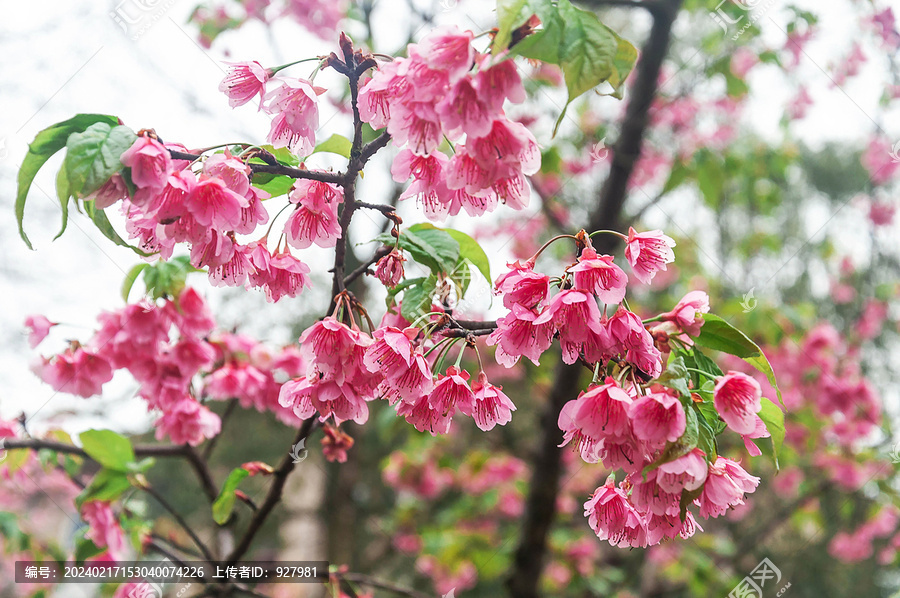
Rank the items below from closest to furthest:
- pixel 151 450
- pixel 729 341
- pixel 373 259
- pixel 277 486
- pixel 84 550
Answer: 1. pixel 729 341
2. pixel 373 259
3. pixel 277 486
4. pixel 84 550
5. pixel 151 450

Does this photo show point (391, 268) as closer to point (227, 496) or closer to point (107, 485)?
point (227, 496)

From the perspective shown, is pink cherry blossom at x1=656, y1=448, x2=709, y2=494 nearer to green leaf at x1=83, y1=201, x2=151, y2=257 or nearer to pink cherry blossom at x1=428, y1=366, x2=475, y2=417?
pink cherry blossom at x1=428, y1=366, x2=475, y2=417

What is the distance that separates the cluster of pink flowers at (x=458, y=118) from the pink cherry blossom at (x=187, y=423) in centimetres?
102

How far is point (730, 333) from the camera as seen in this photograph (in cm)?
75

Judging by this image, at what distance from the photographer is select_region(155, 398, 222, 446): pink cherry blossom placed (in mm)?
1469

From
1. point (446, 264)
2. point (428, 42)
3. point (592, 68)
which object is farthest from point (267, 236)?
point (592, 68)

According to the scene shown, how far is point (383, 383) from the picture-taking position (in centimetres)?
77

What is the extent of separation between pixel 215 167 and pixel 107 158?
0.12m

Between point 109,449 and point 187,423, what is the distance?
183mm

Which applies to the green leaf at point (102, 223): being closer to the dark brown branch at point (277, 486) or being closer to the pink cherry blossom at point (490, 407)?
the dark brown branch at point (277, 486)

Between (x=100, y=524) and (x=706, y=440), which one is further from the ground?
(x=706, y=440)

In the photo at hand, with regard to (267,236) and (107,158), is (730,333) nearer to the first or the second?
(267,236)

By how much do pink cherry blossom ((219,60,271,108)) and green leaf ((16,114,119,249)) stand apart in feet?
0.51

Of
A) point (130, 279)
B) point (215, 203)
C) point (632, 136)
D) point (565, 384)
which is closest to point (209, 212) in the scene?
point (215, 203)
